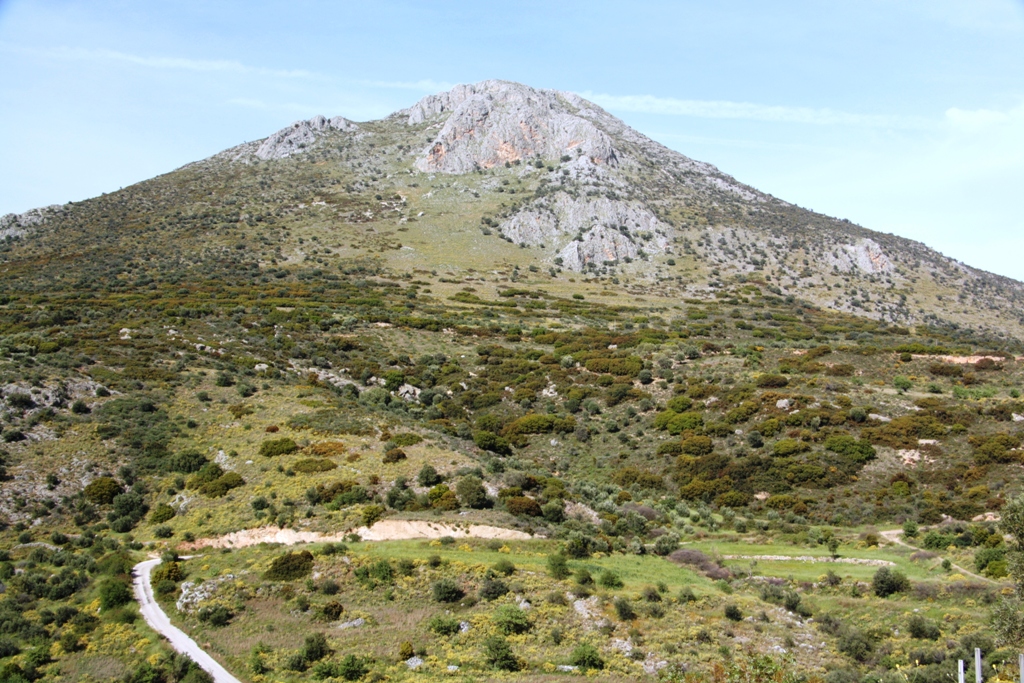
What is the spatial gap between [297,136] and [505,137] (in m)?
55.3

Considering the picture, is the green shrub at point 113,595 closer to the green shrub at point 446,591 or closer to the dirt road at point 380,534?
the dirt road at point 380,534

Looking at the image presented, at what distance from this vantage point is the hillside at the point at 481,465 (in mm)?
26547

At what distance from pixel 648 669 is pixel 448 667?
7174mm

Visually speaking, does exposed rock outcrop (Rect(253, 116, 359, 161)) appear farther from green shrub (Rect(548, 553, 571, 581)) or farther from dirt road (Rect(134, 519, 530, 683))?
green shrub (Rect(548, 553, 571, 581))

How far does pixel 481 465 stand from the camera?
4500cm

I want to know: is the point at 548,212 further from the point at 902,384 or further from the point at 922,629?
the point at 922,629

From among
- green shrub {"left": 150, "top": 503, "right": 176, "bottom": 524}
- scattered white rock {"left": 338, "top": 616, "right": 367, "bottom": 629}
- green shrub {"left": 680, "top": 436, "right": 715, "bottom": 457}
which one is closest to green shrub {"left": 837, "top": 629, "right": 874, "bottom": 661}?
scattered white rock {"left": 338, "top": 616, "right": 367, "bottom": 629}

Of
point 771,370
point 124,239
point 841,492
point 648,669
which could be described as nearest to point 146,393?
point 648,669

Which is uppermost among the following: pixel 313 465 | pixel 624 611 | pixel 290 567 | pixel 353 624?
pixel 313 465

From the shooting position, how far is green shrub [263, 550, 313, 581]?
30625mm

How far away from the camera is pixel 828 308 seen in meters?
118

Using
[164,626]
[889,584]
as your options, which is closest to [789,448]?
[889,584]

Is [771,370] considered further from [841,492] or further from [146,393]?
[146,393]

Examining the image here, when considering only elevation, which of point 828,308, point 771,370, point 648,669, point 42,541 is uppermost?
point 828,308
